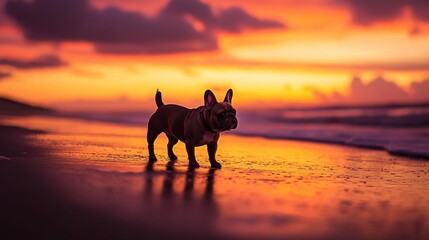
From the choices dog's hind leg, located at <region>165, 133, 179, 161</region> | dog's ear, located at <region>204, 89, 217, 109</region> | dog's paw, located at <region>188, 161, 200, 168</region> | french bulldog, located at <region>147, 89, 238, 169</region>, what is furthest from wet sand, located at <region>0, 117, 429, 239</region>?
dog's ear, located at <region>204, 89, 217, 109</region>

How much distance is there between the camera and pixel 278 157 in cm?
830

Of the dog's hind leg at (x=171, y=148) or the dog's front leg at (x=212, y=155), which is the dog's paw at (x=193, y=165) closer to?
the dog's front leg at (x=212, y=155)

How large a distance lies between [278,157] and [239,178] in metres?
2.80

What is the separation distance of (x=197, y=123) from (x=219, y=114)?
1.63ft

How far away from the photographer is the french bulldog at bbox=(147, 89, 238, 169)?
641cm

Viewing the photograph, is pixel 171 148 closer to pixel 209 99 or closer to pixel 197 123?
pixel 197 123

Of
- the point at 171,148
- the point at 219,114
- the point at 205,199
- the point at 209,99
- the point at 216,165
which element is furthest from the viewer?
the point at 171,148

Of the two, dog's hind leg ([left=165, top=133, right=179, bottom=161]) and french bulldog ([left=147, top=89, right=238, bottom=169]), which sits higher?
french bulldog ([left=147, top=89, right=238, bottom=169])

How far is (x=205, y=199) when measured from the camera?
4.21m

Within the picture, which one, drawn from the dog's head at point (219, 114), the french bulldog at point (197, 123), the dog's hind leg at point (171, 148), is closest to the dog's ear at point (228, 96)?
the french bulldog at point (197, 123)

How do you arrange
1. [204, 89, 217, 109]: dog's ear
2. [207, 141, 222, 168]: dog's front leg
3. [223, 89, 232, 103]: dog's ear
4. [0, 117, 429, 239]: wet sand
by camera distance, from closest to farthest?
[0, 117, 429, 239]: wet sand → [204, 89, 217, 109]: dog's ear → [207, 141, 222, 168]: dog's front leg → [223, 89, 232, 103]: dog's ear

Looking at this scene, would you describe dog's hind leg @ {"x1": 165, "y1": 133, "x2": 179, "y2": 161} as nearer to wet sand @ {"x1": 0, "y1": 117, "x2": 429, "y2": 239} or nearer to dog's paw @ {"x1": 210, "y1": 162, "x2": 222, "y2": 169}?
wet sand @ {"x1": 0, "y1": 117, "x2": 429, "y2": 239}

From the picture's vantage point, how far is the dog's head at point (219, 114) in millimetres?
6352

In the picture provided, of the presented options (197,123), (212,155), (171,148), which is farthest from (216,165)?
(171,148)
